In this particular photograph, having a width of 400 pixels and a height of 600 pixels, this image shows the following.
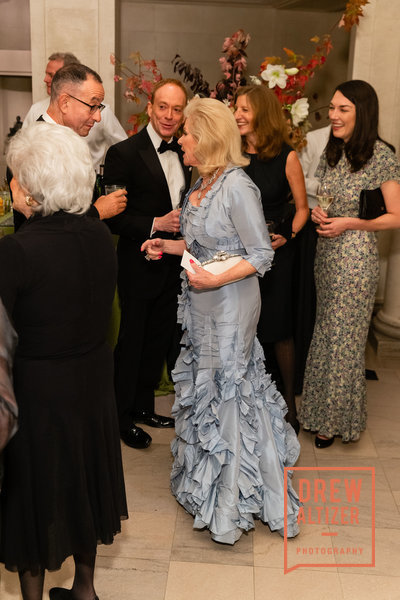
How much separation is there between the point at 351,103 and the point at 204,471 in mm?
1938

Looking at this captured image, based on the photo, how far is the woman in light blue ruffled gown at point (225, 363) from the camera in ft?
9.59

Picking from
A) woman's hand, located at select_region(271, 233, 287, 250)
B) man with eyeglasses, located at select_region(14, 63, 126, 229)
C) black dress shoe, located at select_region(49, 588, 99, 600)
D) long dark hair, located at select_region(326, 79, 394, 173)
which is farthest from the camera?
woman's hand, located at select_region(271, 233, 287, 250)

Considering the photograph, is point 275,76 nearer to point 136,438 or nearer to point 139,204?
point 139,204

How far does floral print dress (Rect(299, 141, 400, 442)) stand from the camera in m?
3.62

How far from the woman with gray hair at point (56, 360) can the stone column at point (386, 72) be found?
3.54 meters

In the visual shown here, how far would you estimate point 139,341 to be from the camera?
12.8 ft

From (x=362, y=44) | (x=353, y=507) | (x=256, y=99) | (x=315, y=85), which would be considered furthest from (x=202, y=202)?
(x=315, y=85)

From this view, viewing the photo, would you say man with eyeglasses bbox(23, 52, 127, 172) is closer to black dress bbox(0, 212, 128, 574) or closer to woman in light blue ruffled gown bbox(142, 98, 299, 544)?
woman in light blue ruffled gown bbox(142, 98, 299, 544)

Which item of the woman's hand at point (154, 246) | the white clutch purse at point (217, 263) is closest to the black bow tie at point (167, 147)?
the woman's hand at point (154, 246)

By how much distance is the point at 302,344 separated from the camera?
4.59 m

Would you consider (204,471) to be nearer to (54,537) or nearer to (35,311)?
(54,537)

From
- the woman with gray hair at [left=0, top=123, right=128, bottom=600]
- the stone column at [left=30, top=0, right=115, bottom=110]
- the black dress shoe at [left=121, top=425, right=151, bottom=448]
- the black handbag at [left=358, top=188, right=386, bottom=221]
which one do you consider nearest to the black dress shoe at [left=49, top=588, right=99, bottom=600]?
the woman with gray hair at [left=0, top=123, right=128, bottom=600]

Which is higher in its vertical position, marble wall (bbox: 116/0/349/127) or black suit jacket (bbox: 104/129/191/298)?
marble wall (bbox: 116/0/349/127)

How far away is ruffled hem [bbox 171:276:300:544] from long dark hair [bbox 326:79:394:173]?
1.13 metres
